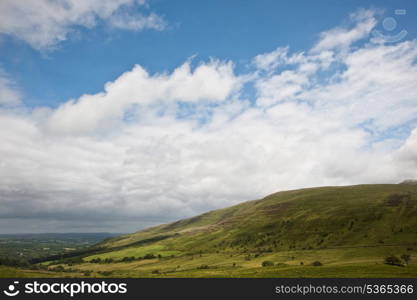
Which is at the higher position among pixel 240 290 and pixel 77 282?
pixel 77 282

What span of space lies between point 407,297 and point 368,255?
11798 centimetres

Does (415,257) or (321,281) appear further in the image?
(415,257)

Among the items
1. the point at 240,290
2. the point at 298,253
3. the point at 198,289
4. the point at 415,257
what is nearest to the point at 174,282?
the point at 198,289

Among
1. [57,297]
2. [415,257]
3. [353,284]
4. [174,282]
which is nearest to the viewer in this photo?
[57,297]

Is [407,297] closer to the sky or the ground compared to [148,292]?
closer to the ground

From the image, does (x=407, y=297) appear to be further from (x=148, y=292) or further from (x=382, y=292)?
(x=148, y=292)

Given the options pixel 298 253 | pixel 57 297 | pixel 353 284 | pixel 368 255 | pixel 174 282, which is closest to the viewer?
pixel 57 297

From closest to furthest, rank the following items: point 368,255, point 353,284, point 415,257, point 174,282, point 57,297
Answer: point 57,297, point 174,282, point 353,284, point 415,257, point 368,255

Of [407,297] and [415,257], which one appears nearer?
[407,297]

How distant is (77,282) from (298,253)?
6528 inches

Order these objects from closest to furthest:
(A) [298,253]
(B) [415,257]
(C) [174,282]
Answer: (C) [174,282] < (B) [415,257] < (A) [298,253]

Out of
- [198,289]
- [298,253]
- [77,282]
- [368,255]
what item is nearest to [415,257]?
[368,255]

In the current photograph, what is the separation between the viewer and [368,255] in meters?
162

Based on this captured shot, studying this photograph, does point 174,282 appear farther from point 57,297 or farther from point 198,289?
point 57,297
